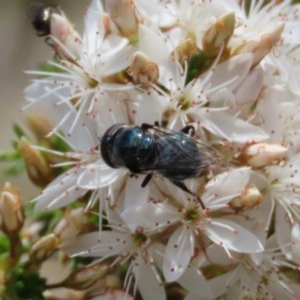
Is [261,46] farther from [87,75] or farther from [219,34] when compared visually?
[87,75]

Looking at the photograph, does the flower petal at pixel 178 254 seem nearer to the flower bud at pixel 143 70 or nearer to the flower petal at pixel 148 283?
the flower petal at pixel 148 283

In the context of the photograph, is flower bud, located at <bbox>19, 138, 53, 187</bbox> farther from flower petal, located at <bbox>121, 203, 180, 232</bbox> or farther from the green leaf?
flower petal, located at <bbox>121, 203, 180, 232</bbox>

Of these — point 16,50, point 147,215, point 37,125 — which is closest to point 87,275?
point 147,215

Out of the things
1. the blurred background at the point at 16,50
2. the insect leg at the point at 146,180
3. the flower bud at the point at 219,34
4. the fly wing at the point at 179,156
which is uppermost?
the flower bud at the point at 219,34

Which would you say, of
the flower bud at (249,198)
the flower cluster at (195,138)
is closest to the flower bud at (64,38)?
the flower cluster at (195,138)

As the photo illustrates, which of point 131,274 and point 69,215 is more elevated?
point 69,215

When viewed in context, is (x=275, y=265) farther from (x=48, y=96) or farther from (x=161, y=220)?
(x=48, y=96)

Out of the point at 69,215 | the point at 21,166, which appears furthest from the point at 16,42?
the point at 69,215
